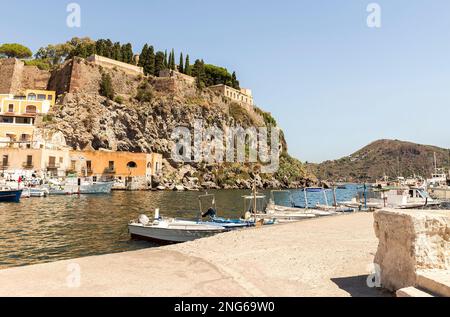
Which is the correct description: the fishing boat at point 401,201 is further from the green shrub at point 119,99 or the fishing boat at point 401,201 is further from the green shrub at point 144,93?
the green shrub at point 144,93

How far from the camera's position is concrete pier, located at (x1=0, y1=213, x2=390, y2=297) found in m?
5.59

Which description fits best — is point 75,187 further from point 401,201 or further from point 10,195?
point 401,201

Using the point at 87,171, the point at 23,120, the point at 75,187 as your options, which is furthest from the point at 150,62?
the point at 75,187

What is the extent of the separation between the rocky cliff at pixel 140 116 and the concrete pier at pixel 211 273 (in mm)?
55830

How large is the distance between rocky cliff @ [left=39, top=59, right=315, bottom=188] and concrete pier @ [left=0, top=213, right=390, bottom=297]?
183ft

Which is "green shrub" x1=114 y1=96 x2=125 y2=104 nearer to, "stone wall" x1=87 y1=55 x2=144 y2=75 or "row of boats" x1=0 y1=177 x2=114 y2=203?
"stone wall" x1=87 y1=55 x2=144 y2=75

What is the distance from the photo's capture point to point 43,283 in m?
5.96

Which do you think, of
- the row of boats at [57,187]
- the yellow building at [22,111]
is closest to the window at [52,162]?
the row of boats at [57,187]

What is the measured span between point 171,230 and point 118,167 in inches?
1958

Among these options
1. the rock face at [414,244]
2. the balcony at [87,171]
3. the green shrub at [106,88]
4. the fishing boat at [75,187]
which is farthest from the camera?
the green shrub at [106,88]

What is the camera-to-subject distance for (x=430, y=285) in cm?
459

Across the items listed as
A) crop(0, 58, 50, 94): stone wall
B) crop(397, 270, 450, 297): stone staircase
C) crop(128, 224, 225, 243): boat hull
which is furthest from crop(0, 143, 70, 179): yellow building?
crop(397, 270, 450, 297): stone staircase

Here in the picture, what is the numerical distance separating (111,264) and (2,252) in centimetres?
998

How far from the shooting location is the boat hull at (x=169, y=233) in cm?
1677
